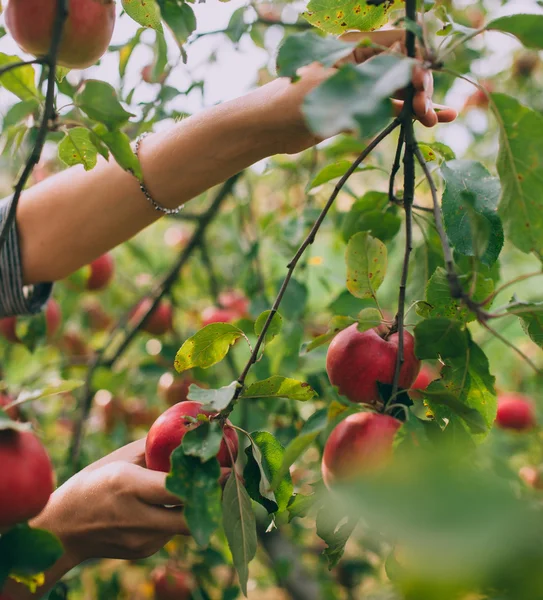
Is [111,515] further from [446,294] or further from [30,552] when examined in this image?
[446,294]

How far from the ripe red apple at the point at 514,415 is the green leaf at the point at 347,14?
151 centimetres

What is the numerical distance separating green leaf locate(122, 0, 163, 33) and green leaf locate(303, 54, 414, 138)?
1.23ft

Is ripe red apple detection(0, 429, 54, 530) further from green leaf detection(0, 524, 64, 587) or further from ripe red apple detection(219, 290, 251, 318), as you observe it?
ripe red apple detection(219, 290, 251, 318)

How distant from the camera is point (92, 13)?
0.71m

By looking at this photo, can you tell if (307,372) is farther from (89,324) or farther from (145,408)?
(89,324)

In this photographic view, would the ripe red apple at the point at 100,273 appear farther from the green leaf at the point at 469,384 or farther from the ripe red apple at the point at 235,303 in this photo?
the green leaf at the point at 469,384

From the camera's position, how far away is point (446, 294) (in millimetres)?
682

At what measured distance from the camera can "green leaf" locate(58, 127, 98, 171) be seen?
2.54 ft

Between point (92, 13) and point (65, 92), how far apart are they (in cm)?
45

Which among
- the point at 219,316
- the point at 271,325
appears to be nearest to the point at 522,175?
the point at 271,325

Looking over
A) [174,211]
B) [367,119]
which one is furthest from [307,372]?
[367,119]

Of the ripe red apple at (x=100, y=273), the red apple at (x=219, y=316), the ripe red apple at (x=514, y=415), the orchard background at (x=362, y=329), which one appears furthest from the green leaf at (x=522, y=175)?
the ripe red apple at (x=514, y=415)

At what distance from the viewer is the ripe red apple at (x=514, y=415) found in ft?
6.59

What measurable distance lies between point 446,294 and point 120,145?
37 centimetres
